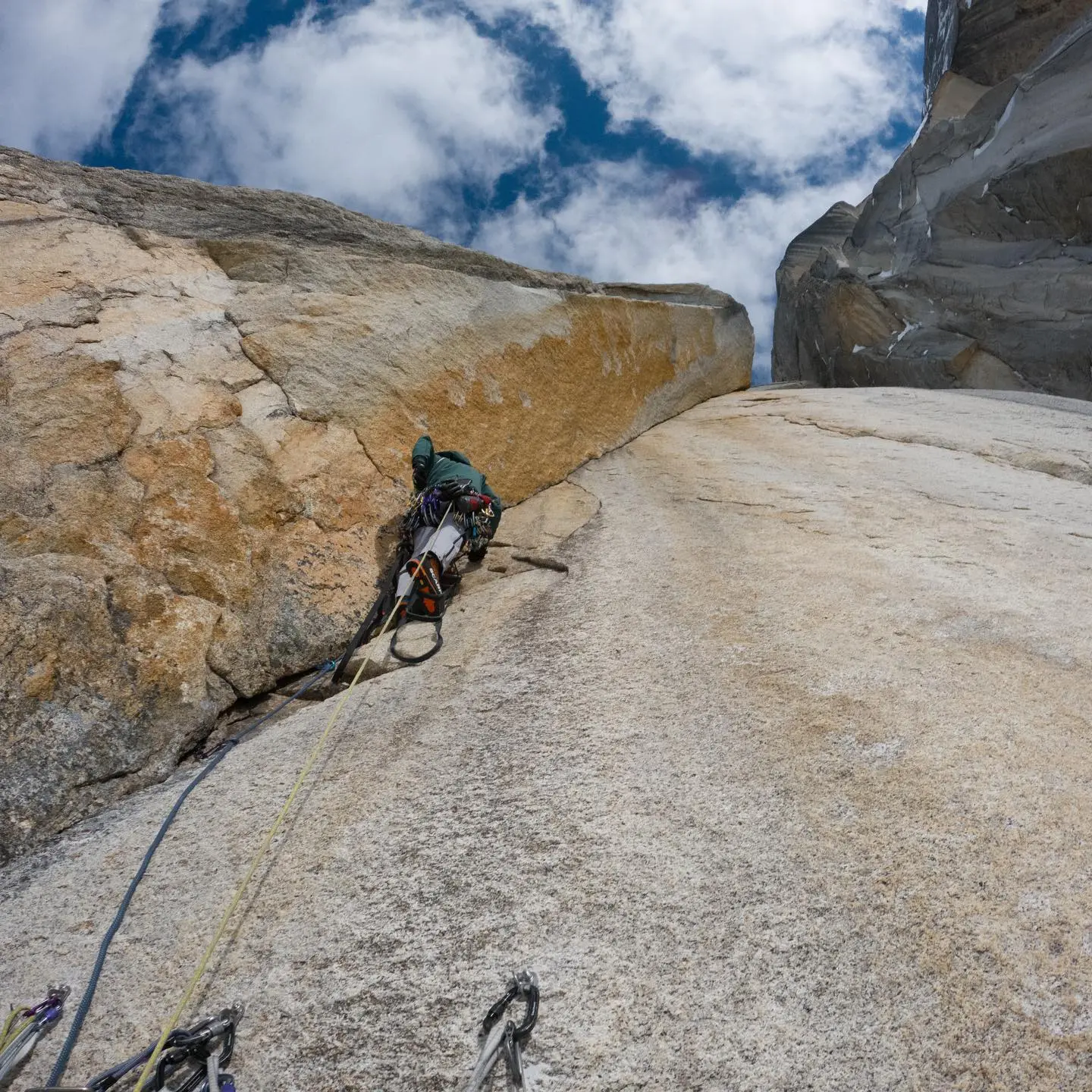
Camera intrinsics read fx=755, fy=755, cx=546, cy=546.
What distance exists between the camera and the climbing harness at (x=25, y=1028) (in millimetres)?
1516

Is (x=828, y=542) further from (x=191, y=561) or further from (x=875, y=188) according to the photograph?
(x=875, y=188)

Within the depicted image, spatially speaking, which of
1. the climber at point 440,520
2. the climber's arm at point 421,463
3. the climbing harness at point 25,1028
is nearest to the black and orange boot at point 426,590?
the climber at point 440,520

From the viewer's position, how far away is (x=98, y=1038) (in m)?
1.58

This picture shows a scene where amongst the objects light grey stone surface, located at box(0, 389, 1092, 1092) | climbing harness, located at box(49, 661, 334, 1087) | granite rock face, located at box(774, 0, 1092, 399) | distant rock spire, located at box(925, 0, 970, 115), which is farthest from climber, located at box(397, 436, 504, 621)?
distant rock spire, located at box(925, 0, 970, 115)

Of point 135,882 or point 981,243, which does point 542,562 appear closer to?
point 135,882

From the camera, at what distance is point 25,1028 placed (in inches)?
62.2

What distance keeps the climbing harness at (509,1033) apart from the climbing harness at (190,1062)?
0.49 meters

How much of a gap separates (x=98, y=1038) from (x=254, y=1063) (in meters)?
0.37

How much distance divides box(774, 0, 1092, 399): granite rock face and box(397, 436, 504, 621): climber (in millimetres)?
9638

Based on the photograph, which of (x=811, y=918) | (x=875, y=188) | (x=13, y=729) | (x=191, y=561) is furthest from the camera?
(x=875, y=188)

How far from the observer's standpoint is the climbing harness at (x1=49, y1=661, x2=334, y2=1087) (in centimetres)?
156

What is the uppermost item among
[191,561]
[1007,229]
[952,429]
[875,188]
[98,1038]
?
[875,188]

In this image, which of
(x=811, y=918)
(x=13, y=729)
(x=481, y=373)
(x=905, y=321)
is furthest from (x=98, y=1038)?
(x=905, y=321)

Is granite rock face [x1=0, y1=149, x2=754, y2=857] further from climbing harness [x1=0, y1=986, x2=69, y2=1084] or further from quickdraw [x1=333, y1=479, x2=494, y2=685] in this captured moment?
climbing harness [x1=0, y1=986, x2=69, y2=1084]
